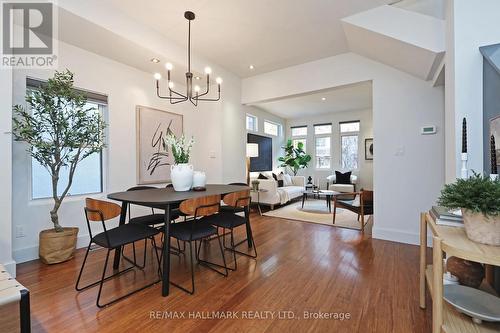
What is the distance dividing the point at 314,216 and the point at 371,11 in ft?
11.6

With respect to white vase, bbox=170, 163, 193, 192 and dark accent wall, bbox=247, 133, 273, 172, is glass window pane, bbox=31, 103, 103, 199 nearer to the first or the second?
white vase, bbox=170, 163, 193, 192

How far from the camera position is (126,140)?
11.5ft

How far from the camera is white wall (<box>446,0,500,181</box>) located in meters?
1.85

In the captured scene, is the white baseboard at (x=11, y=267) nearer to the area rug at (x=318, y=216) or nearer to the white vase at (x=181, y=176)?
the white vase at (x=181, y=176)

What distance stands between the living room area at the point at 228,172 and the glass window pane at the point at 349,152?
12.2ft

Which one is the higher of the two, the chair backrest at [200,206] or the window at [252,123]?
the window at [252,123]

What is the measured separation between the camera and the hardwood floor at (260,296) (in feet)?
5.14

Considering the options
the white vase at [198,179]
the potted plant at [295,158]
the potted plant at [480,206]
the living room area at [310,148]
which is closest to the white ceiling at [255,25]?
the white vase at [198,179]

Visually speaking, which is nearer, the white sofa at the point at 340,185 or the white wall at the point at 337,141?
the white sofa at the point at 340,185

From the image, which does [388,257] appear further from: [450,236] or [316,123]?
[316,123]

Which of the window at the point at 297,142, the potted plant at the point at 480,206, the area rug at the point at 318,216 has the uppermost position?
the window at the point at 297,142

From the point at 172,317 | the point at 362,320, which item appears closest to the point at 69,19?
the point at 172,317

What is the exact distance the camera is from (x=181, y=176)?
2.57 m

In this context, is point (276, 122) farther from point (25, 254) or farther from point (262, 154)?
point (25, 254)
